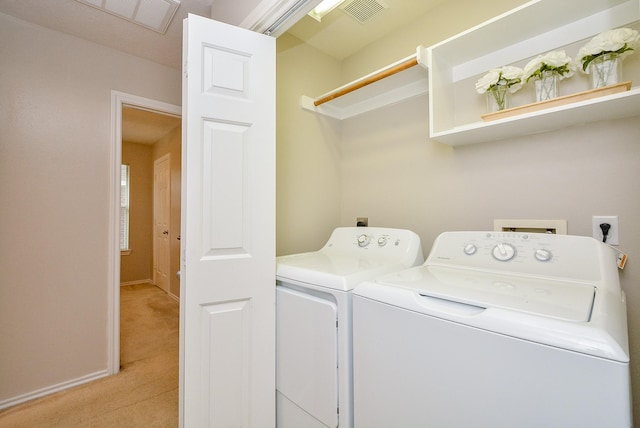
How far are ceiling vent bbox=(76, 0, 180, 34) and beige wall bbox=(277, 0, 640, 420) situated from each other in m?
0.75

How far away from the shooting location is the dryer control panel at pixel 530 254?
1.01 metres

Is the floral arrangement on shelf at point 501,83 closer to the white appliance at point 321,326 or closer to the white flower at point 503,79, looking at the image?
the white flower at point 503,79

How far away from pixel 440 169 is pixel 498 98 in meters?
0.47

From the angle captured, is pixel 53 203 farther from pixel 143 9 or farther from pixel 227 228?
pixel 227 228

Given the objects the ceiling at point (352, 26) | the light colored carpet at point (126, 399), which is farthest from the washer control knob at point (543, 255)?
the light colored carpet at point (126, 399)

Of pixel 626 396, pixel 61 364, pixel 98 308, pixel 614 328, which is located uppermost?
pixel 614 328

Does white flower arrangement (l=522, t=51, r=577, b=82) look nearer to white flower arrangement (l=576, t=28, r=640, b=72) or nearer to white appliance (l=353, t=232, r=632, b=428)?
white flower arrangement (l=576, t=28, r=640, b=72)

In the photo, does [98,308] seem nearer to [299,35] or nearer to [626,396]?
[299,35]

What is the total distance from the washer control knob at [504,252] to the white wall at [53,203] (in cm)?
248

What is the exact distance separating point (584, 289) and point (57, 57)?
309 cm

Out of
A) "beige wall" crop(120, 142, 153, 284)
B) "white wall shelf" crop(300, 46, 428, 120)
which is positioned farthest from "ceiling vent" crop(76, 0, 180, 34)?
"beige wall" crop(120, 142, 153, 284)

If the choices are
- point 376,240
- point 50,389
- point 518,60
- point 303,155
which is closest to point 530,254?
point 376,240

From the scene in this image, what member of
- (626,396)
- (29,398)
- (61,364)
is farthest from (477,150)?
(29,398)

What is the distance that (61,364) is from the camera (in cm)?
192
